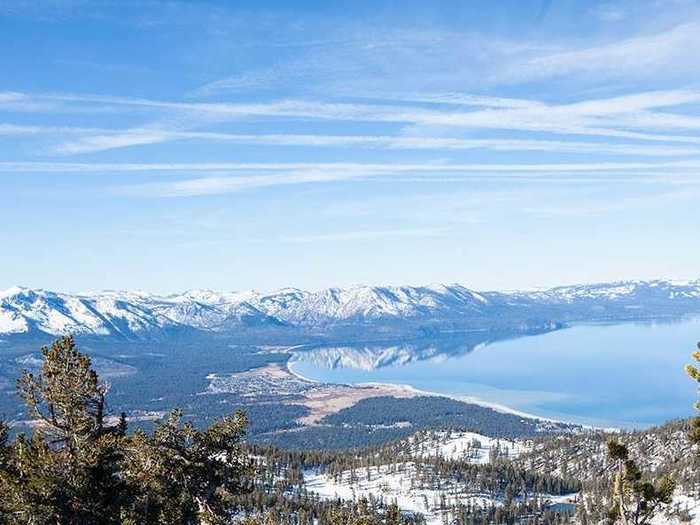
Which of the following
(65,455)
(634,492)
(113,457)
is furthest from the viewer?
(113,457)

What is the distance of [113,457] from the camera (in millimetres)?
26453

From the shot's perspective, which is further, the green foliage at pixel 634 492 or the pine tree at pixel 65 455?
the pine tree at pixel 65 455

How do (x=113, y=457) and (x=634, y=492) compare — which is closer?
(x=634, y=492)

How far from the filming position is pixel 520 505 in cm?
18788

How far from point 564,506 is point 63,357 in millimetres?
192695

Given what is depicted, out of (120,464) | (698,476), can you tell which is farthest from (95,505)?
(698,476)

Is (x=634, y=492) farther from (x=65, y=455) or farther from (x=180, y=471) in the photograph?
(x=65, y=455)

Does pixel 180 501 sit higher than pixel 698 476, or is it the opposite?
pixel 180 501

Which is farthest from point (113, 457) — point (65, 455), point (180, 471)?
point (180, 471)

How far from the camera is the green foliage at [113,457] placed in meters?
25.4

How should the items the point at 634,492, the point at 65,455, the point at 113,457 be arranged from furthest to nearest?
the point at 113,457
the point at 65,455
the point at 634,492

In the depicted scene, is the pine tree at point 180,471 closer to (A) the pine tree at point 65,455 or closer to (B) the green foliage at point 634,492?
(A) the pine tree at point 65,455

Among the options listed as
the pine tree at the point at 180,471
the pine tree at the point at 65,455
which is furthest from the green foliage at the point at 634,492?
the pine tree at the point at 65,455

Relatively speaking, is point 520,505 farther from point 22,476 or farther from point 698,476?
point 22,476
